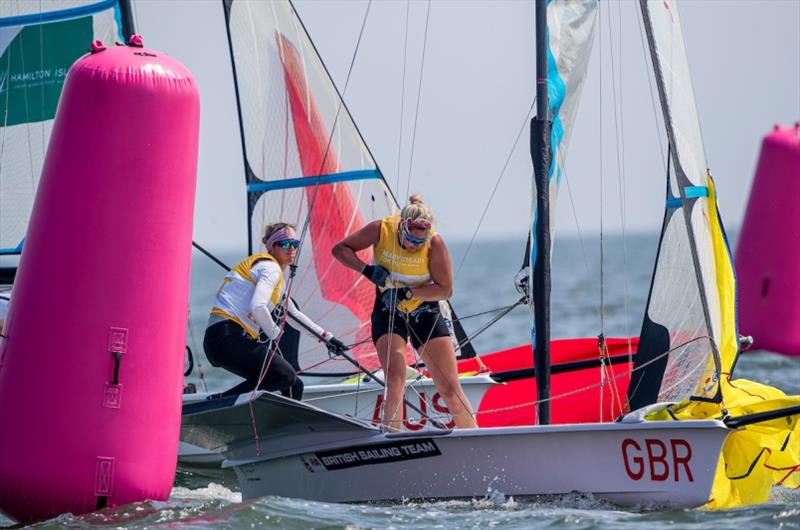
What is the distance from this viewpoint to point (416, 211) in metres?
6.64

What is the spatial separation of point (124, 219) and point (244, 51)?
14.3ft

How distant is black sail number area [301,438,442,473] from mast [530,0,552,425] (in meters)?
0.73

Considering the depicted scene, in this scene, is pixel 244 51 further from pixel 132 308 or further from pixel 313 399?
pixel 132 308

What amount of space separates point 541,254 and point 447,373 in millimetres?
754

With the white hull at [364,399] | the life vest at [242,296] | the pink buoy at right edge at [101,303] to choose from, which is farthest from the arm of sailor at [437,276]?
the white hull at [364,399]

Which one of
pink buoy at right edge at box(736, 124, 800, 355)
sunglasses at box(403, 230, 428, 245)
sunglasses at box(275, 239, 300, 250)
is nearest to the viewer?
sunglasses at box(403, 230, 428, 245)

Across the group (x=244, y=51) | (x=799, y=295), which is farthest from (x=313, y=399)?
(x=799, y=295)

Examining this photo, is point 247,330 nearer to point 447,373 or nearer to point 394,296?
point 394,296

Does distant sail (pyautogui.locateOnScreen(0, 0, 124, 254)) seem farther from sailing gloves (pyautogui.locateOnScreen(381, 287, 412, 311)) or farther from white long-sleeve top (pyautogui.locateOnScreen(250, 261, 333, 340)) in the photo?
sailing gloves (pyautogui.locateOnScreen(381, 287, 412, 311))

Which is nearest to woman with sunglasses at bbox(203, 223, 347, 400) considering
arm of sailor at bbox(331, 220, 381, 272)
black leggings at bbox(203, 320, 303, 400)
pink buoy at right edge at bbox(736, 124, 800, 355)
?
black leggings at bbox(203, 320, 303, 400)

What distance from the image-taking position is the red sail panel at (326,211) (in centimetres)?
957

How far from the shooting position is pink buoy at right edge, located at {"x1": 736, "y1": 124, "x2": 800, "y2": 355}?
47.6ft

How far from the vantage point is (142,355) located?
18.7ft

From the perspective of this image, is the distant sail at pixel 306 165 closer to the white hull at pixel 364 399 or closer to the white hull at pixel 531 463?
the white hull at pixel 364 399
